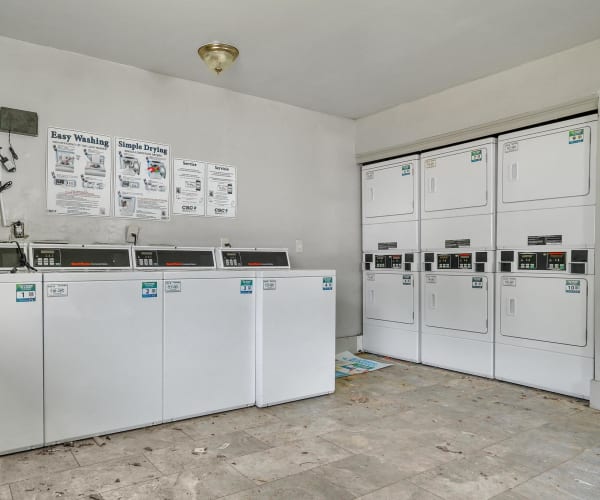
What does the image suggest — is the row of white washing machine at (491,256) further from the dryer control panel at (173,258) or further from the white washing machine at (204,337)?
the dryer control panel at (173,258)

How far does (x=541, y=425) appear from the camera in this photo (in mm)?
2971

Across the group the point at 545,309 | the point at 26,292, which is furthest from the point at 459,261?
the point at 26,292

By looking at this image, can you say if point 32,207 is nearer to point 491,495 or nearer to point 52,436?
point 52,436

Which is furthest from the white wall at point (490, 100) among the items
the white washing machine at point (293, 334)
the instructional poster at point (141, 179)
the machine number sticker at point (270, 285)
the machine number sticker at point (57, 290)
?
the machine number sticker at point (57, 290)

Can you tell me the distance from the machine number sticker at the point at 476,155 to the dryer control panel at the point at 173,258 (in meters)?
2.45

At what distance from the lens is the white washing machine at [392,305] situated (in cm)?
465

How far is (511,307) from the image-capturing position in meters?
3.84

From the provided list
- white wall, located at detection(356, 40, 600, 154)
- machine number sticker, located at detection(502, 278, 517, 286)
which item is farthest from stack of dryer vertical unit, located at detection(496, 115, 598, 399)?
white wall, located at detection(356, 40, 600, 154)

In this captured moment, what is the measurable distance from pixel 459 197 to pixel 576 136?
1.06 meters

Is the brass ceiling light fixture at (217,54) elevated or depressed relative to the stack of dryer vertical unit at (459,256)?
elevated

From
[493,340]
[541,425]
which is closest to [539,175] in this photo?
[493,340]

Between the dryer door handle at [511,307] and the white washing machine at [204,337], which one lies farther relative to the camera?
the dryer door handle at [511,307]

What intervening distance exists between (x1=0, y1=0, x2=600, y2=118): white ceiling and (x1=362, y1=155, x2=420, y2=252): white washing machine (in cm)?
95

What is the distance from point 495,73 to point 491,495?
332 cm
